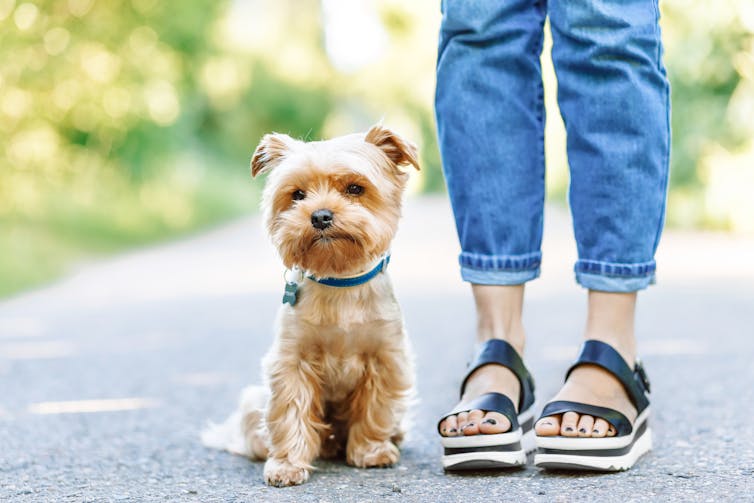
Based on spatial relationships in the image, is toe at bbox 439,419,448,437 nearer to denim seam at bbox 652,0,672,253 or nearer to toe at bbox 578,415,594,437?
toe at bbox 578,415,594,437

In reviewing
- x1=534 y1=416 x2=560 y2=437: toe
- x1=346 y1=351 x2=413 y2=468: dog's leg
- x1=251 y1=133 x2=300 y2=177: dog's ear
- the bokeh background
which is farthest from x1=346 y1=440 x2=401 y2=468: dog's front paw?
the bokeh background

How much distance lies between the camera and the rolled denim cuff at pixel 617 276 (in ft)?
7.73

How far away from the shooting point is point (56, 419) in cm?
322

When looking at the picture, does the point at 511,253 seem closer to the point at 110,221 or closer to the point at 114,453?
the point at 114,453

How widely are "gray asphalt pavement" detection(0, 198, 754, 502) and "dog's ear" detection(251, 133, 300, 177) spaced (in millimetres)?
782

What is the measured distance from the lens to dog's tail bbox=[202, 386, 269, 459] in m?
2.62

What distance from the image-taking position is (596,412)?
7.39 feet

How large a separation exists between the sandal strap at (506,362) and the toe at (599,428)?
273 millimetres

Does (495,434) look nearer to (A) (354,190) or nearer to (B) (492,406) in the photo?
(B) (492,406)

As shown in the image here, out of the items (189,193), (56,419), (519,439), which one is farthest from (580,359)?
(189,193)

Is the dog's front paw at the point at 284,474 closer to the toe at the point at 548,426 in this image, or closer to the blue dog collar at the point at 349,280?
the blue dog collar at the point at 349,280

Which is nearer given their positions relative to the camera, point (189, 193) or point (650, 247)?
point (650, 247)

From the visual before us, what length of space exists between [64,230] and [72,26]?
2576mm

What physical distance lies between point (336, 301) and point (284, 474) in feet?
1.42
